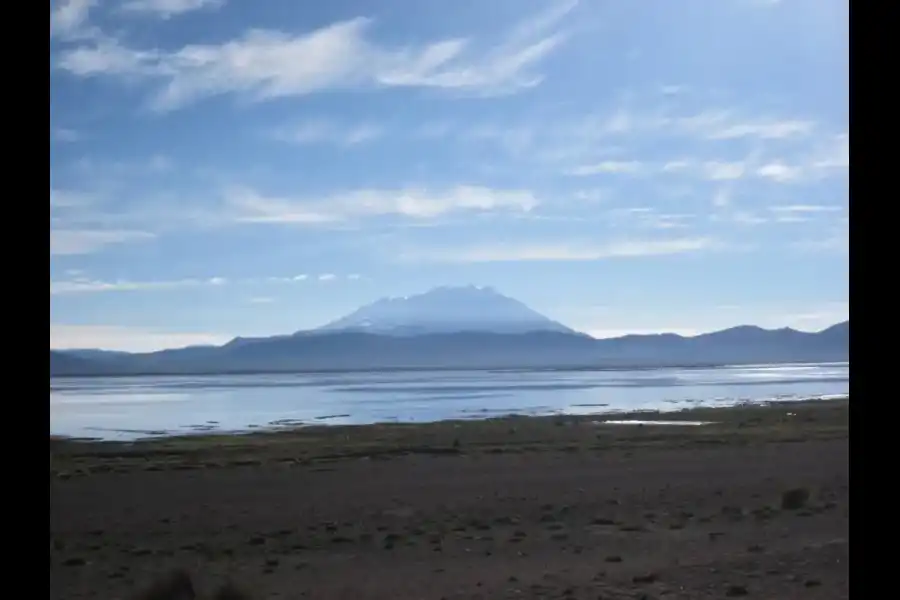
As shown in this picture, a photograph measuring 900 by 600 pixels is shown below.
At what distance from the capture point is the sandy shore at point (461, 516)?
4160 millimetres

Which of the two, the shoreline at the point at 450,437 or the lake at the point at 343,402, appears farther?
the lake at the point at 343,402

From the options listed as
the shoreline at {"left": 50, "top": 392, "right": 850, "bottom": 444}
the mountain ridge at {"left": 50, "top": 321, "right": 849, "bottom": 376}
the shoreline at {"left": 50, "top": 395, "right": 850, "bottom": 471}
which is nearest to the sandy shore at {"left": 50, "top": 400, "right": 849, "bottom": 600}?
the shoreline at {"left": 50, "top": 395, "right": 850, "bottom": 471}

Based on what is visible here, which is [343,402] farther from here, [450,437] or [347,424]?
[450,437]

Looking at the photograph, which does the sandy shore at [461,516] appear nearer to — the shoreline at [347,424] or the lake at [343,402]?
the shoreline at [347,424]

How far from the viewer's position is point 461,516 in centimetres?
609

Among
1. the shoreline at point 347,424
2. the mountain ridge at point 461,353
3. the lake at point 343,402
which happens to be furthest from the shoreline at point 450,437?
the mountain ridge at point 461,353

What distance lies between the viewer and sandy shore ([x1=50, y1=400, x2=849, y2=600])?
4.16 metres

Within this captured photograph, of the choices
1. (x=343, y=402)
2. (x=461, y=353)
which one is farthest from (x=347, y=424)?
(x=461, y=353)

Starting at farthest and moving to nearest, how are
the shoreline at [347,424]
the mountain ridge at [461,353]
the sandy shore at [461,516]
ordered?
the mountain ridge at [461,353], the shoreline at [347,424], the sandy shore at [461,516]

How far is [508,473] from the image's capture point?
829cm

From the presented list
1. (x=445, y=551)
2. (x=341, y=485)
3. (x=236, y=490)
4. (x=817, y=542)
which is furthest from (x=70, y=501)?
(x=817, y=542)

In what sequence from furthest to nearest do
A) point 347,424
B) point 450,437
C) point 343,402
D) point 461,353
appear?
1. point 461,353
2. point 343,402
3. point 347,424
4. point 450,437
